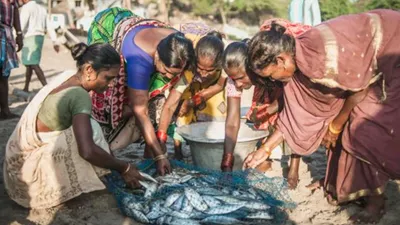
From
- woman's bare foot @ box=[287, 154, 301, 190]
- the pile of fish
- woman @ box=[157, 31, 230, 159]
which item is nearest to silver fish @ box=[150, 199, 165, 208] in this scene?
the pile of fish

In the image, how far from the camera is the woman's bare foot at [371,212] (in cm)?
358

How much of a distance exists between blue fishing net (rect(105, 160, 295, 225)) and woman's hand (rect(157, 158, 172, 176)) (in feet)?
0.75

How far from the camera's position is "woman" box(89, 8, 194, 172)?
3.93 meters

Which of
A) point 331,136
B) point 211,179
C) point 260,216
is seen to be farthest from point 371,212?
point 211,179

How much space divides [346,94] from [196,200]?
1354 millimetres

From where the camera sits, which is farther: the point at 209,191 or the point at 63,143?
the point at 209,191

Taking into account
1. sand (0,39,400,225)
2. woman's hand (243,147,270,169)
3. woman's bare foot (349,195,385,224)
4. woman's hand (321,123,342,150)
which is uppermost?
woman's hand (321,123,342,150)

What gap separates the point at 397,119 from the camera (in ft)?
11.1

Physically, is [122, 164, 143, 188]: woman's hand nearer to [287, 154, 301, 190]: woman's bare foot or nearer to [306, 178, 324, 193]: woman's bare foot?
[287, 154, 301, 190]: woman's bare foot

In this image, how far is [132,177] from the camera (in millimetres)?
3756

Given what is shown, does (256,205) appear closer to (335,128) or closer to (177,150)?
(335,128)

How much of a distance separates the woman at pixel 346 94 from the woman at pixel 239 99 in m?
0.35

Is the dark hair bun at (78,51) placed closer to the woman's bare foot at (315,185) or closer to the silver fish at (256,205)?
the silver fish at (256,205)

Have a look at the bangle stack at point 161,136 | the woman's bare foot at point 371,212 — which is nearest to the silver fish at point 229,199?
the woman's bare foot at point 371,212
